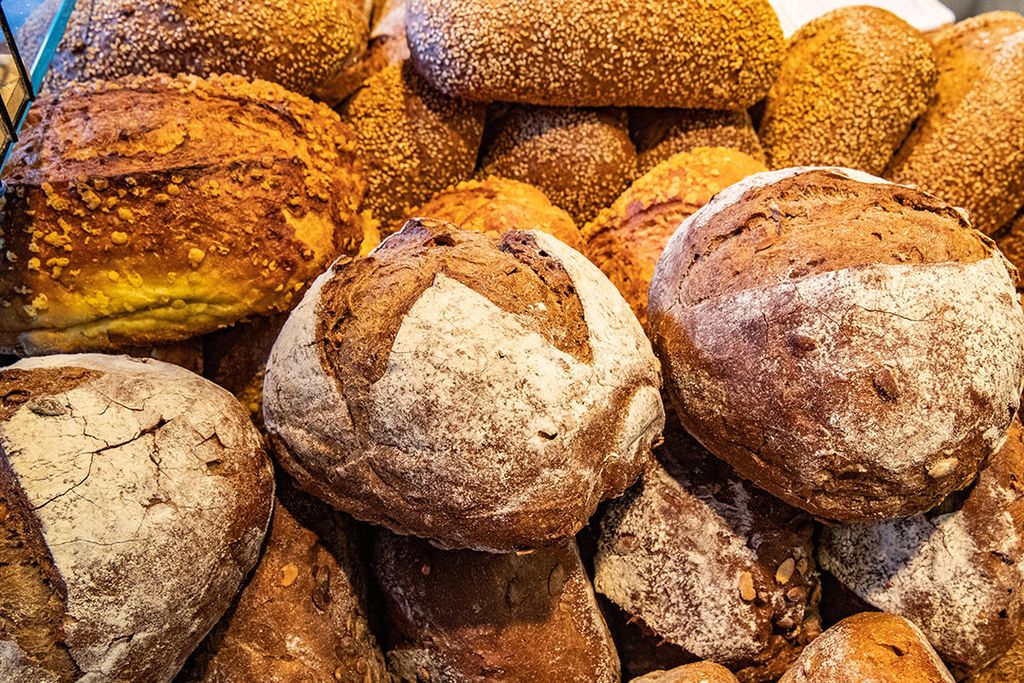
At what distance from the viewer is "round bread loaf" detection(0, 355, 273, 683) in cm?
101

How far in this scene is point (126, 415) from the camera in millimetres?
1132

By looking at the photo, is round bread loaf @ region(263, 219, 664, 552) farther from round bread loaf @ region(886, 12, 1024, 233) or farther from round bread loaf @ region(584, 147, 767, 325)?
round bread loaf @ region(886, 12, 1024, 233)

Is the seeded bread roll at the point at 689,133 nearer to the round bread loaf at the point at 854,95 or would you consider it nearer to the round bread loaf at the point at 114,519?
the round bread loaf at the point at 854,95

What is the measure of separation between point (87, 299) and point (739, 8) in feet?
4.69

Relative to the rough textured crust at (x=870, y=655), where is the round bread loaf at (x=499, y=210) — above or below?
above

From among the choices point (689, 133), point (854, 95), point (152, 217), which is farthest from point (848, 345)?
point (152, 217)

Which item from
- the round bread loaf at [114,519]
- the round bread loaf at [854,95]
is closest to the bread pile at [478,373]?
the round bread loaf at [114,519]

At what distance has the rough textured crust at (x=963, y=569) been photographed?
127 centimetres

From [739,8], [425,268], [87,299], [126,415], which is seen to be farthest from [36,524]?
[739,8]

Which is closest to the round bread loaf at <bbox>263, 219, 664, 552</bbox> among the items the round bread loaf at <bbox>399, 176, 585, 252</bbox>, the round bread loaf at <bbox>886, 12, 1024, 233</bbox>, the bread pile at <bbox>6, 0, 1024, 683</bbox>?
the bread pile at <bbox>6, 0, 1024, 683</bbox>

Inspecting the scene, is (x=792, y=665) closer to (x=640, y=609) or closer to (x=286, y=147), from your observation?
(x=640, y=609)

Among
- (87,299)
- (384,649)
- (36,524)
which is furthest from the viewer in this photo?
(384,649)

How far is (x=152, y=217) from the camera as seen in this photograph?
1.28m

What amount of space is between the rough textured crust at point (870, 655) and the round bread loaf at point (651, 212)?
0.65m
